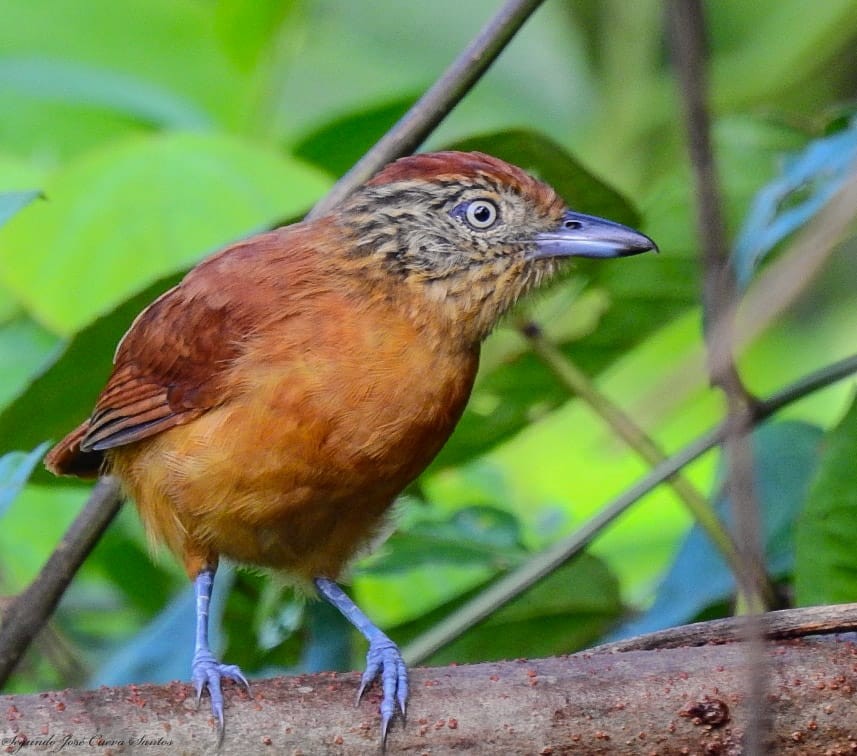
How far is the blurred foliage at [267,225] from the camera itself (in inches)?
119

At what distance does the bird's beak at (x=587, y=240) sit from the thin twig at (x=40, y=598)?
43.7 inches

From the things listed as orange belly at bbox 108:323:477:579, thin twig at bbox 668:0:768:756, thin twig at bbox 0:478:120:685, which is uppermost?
orange belly at bbox 108:323:477:579

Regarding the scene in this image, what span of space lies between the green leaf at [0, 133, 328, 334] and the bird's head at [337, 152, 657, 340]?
0.32 metres

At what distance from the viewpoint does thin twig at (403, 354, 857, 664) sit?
2.65 meters

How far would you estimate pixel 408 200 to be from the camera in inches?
118

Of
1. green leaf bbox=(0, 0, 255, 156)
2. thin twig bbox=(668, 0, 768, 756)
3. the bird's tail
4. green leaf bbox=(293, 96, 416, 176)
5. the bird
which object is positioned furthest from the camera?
green leaf bbox=(0, 0, 255, 156)

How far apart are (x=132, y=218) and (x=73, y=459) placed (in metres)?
0.58

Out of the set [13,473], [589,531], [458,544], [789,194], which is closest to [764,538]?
[589,531]

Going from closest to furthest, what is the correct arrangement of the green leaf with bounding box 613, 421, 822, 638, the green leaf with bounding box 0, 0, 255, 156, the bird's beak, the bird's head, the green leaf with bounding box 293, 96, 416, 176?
1. the bird's beak
2. the bird's head
3. the green leaf with bounding box 613, 421, 822, 638
4. the green leaf with bounding box 293, 96, 416, 176
5. the green leaf with bounding box 0, 0, 255, 156

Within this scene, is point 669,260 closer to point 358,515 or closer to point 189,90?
point 358,515

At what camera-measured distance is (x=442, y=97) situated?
112 inches

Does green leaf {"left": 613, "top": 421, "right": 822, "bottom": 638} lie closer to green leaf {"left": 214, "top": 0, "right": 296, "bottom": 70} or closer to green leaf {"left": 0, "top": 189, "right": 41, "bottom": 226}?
green leaf {"left": 0, "top": 189, "right": 41, "bottom": 226}

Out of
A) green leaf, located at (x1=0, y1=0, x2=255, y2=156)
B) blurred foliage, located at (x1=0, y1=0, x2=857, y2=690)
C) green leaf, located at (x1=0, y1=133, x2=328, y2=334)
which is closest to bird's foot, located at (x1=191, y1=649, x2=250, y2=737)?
blurred foliage, located at (x1=0, y1=0, x2=857, y2=690)

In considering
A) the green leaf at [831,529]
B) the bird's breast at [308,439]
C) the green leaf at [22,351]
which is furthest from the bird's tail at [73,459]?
the green leaf at [831,529]
